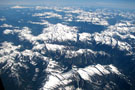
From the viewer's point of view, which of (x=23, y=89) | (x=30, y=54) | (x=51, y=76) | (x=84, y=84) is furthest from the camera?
(x=30, y=54)

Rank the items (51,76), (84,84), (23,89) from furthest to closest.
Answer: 1. (51,76)
2. (84,84)
3. (23,89)

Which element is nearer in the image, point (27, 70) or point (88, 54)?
point (27, 70)

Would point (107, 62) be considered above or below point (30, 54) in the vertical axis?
below

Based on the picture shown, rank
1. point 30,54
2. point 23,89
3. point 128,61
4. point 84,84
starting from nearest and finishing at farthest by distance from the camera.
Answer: point 23,89
point 84,84
point 30,54
point 128,61

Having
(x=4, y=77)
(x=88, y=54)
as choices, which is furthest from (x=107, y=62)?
(x=4, y=77)

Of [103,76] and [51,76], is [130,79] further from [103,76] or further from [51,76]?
[51,76]

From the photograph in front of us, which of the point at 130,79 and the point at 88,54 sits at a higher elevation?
the point at 88,54

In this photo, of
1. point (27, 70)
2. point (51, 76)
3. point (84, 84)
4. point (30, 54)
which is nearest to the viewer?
point (84, 84)

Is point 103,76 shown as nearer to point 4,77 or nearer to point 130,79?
point 130,79

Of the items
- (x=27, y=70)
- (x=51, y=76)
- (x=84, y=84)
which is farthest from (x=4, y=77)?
(x=84, y=84)
